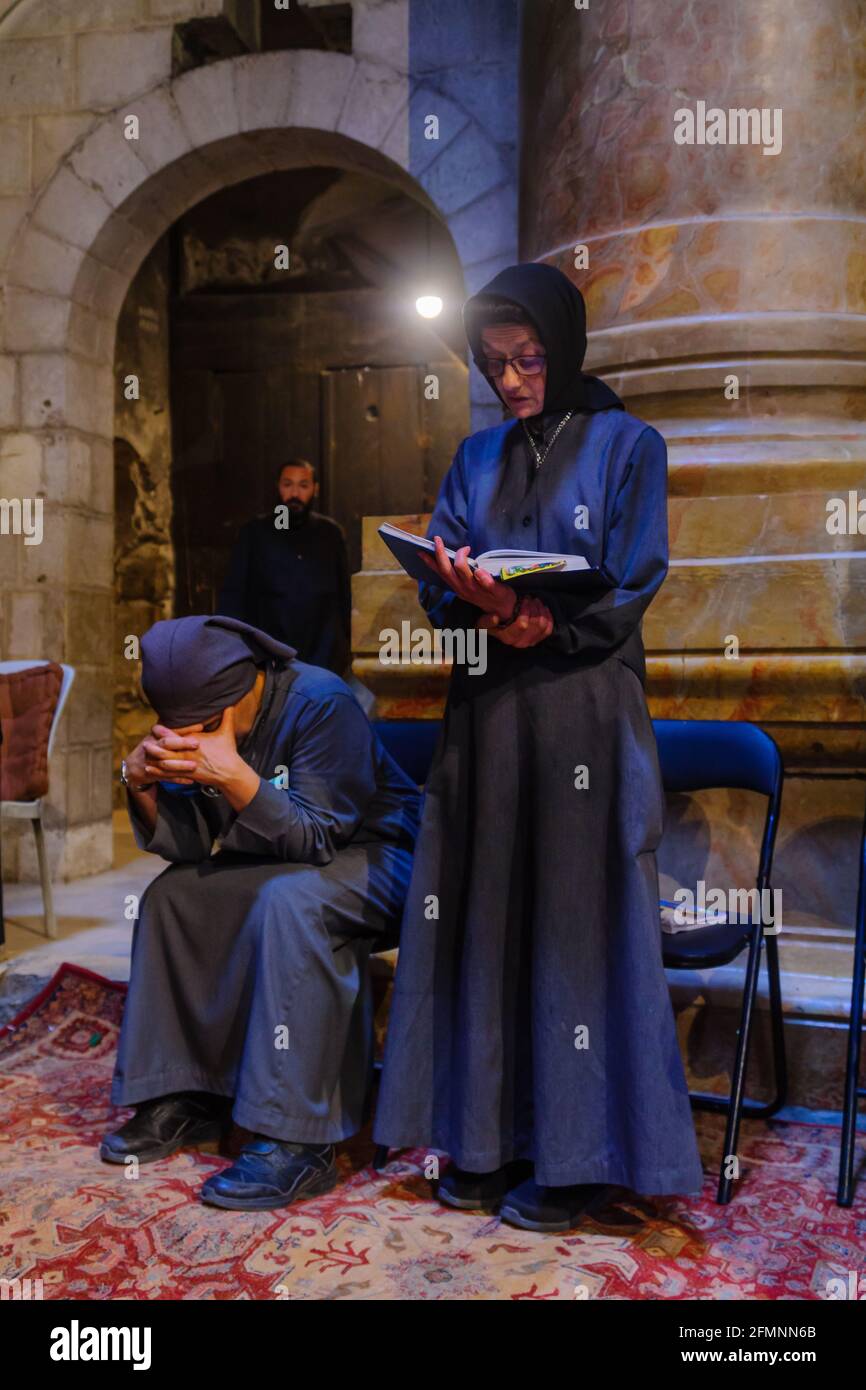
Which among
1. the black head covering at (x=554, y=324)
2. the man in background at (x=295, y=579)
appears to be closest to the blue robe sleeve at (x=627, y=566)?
the black head covering at (x=554, y=324)

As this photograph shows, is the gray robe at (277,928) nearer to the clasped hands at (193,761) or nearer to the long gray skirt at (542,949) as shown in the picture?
the clasped hands at (193,761)

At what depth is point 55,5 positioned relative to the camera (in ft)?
18.2

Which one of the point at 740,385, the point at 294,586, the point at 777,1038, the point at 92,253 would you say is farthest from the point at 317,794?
the point at 92,253

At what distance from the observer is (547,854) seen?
7.39ft

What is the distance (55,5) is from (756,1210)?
225 inches

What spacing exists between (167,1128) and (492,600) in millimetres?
1376

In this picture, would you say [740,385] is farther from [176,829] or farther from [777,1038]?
[176,829]

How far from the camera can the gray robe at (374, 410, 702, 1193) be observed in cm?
219

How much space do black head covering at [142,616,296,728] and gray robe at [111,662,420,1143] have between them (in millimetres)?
176

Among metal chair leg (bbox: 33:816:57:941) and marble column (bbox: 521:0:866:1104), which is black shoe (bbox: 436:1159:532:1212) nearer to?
marble column (bbox: 521:0:866:1104)

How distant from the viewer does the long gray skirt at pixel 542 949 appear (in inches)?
86.3

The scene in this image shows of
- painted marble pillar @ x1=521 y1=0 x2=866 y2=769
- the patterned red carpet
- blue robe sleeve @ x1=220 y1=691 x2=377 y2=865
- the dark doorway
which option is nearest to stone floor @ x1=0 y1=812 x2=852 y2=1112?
the patterned red carpet

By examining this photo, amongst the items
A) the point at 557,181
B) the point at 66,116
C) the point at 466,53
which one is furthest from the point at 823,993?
the point at 66,116
